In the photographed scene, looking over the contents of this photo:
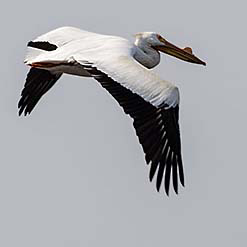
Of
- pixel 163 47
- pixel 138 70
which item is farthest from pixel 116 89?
pixel 163 47

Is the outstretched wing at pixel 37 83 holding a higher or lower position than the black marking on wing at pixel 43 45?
lower

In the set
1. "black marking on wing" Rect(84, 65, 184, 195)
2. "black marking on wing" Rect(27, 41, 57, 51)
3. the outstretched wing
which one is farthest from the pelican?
the outstretched wing

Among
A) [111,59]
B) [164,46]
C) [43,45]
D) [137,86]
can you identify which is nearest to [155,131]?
[137,86]

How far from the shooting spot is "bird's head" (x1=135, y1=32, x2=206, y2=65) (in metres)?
24.7

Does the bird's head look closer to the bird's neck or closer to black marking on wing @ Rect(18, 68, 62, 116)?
the bird's neck

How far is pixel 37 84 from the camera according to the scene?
25422 millimetres

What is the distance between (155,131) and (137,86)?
66 cm

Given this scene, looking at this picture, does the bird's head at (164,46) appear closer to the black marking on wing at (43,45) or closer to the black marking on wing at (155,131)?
the black marking on wing at (43,45)

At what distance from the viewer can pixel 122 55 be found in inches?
905

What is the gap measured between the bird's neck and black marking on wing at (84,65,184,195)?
1.53 m

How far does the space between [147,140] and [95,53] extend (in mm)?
1578

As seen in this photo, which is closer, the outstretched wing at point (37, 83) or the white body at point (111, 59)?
the white body at point (111, 59)

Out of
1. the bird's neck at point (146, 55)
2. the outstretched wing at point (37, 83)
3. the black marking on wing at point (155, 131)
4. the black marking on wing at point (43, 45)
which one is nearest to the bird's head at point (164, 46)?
the bird's neck at point (146, 55)

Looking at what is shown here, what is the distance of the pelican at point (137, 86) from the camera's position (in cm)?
2219
